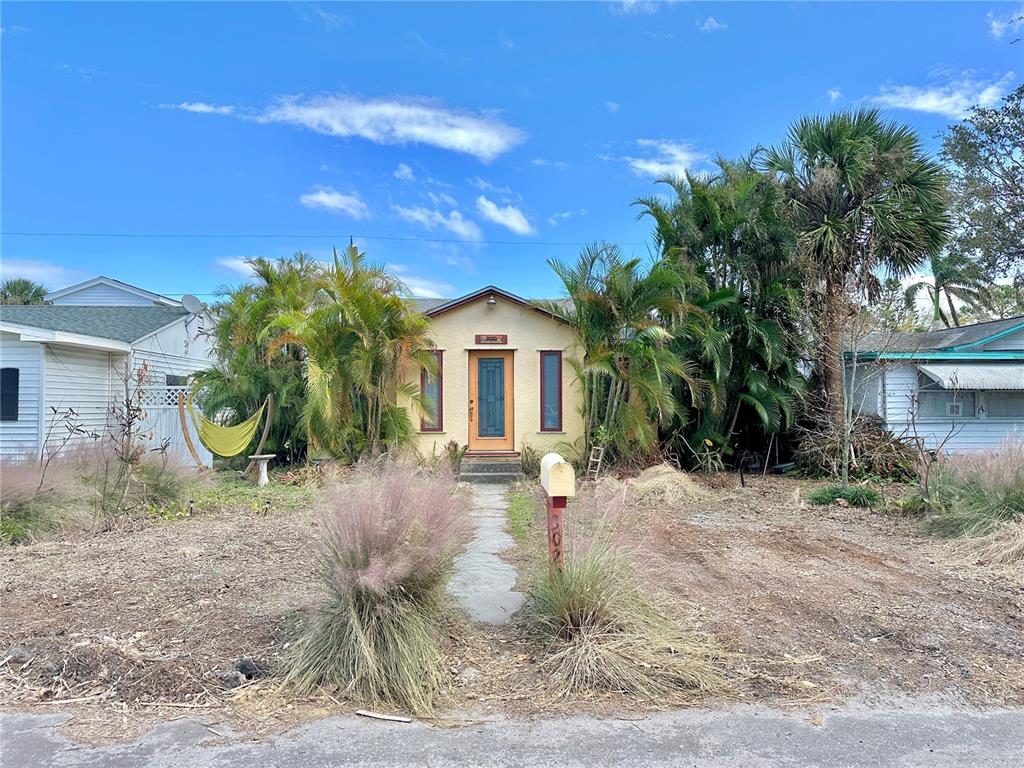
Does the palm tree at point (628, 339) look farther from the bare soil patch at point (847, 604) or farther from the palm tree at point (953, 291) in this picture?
the palm tree at point (953, 291)

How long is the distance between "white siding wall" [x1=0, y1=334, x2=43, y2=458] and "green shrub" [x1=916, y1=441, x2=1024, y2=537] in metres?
13.9

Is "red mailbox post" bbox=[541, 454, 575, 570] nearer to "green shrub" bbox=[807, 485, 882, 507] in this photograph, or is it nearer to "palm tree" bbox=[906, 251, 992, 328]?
"green shrub" bbox=[807, 485, 882, 507]

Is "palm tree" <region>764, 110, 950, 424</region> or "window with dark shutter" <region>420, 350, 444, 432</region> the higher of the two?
"palm tree" <region>764, 110, 950, 424</region>

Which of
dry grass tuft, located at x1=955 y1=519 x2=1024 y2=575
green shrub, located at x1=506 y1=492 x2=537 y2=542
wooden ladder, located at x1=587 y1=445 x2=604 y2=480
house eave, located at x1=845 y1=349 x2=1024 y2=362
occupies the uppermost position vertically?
house eave, located at x1=845 y1=349 x2=1024 y2=362

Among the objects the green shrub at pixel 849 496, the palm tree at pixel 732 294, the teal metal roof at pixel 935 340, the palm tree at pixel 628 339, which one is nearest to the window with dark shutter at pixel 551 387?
the palm tree at pixel 628 339

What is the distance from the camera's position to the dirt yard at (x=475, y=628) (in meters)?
3.07

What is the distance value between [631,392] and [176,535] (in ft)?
24.0

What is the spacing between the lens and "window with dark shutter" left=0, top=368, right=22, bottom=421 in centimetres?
1098

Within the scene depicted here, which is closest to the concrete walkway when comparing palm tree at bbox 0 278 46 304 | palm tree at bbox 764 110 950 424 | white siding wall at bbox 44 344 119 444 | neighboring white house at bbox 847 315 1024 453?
palm tree at bbox 764 110 950 424

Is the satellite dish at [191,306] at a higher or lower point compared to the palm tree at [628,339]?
higher

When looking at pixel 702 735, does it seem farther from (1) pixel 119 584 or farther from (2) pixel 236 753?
(1) pixel 119 584

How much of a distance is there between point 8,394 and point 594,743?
12.6 meters

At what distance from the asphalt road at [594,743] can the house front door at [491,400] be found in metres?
9.53

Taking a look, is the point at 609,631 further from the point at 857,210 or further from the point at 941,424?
the point at 941,424
